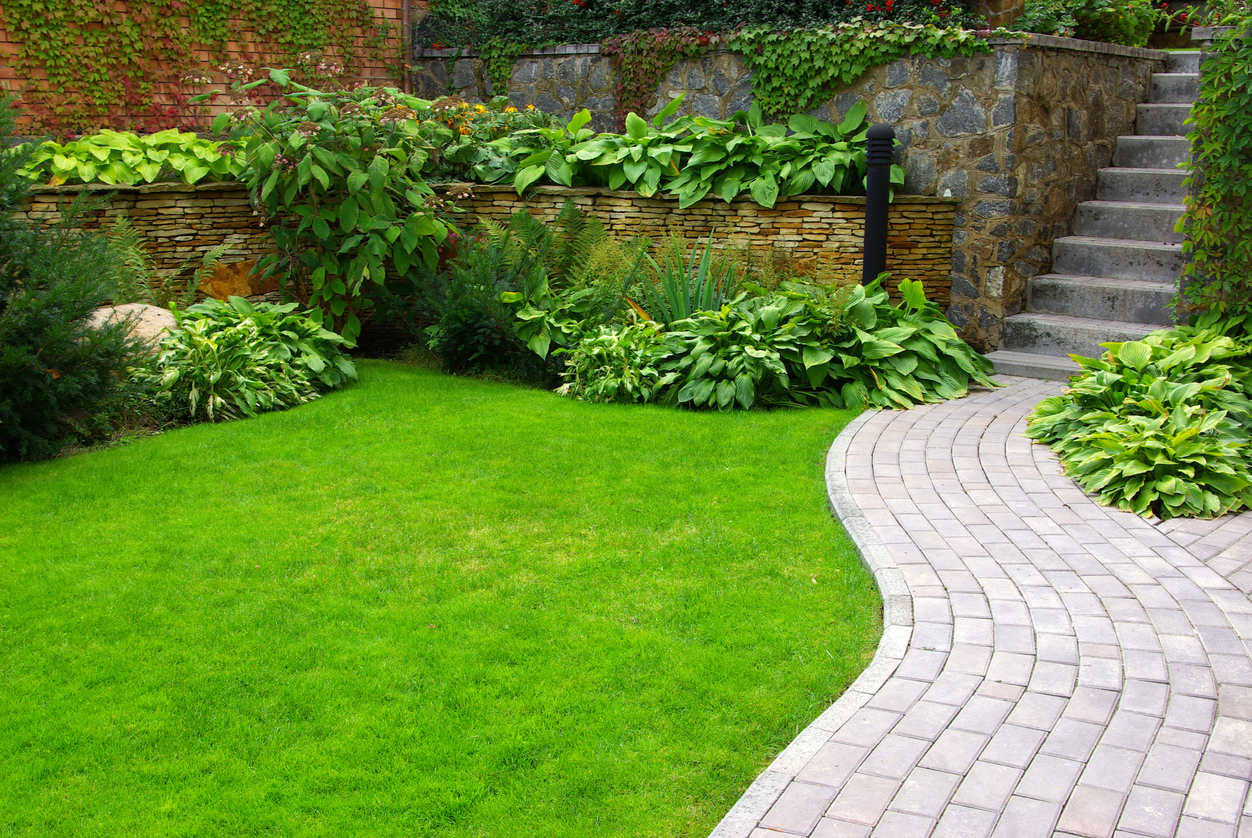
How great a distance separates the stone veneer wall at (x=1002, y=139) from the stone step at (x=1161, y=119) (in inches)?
8.3

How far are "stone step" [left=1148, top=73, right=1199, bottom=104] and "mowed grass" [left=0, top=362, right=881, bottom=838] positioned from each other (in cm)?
524

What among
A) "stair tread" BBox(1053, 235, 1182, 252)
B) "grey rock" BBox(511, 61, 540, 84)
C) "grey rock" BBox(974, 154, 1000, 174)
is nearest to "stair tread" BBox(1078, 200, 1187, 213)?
"stair tread" BBox(1053, 235, 1182, 252)

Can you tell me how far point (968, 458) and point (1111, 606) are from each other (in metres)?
1.69

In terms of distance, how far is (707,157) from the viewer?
7469mm

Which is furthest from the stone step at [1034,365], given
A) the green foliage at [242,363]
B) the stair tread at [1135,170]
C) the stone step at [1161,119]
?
the green foliage at [242,363]

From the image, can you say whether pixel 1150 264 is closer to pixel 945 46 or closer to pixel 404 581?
pixel 945 46

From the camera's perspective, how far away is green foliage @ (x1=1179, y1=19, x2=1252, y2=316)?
4.98 m

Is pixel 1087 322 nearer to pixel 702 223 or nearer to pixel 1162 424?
pixel 1162 424

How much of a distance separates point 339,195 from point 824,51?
3857 millimetres

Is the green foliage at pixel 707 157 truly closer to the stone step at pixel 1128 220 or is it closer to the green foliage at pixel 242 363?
the stone step at pixel 1128 220

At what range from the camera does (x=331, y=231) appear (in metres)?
7.11

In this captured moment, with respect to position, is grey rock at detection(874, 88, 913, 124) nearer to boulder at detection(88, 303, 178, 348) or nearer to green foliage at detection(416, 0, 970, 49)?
green foliage at detection(416, 0, 970, 49)

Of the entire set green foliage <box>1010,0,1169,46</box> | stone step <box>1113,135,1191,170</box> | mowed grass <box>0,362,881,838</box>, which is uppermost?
green foliage <box>1010,0,1169,46</box>

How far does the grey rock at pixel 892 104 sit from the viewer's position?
734 cm
